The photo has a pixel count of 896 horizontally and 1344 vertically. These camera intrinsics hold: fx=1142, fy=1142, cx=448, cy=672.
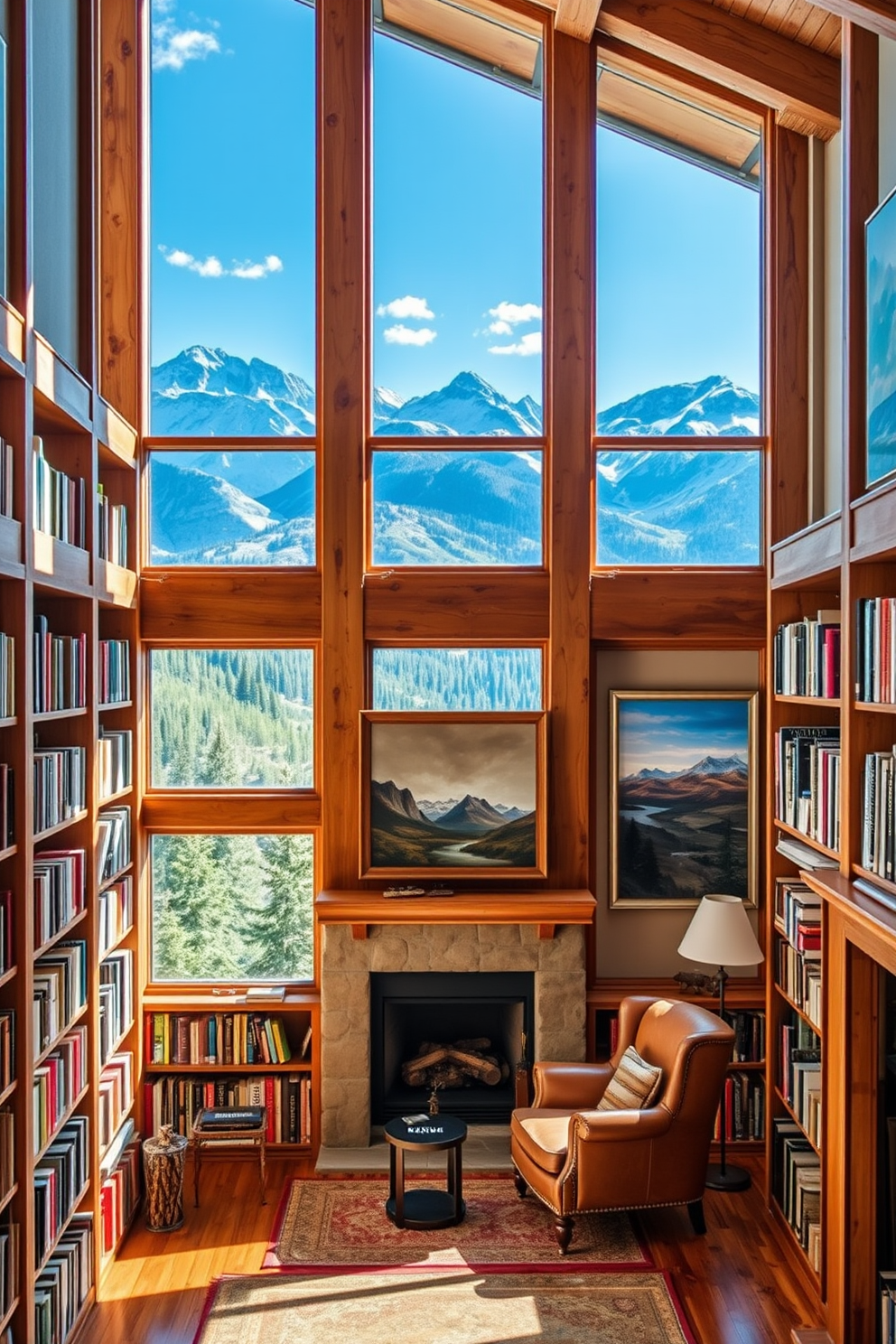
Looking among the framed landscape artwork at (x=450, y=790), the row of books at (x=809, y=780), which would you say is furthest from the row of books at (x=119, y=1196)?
the row of books at (x=809, y=780)

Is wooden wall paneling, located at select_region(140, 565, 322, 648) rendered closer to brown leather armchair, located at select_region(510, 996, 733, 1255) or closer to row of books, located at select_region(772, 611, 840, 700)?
row of books, located at select_region(772, 611, 840, 700)

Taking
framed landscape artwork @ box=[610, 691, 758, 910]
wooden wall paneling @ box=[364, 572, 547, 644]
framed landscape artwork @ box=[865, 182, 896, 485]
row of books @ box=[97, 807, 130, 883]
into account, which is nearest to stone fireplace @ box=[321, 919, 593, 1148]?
framed landscape artwork @ box=[610, 691, 758, 910]

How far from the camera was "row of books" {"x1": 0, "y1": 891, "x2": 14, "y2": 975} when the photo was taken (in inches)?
133

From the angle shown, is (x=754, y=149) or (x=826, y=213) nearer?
(x=826, y=213)

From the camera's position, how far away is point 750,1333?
4.20 meters

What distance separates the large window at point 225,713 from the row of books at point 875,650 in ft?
9.79

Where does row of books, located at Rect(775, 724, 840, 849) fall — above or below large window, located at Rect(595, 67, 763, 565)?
below

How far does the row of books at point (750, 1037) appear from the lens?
5824 mm

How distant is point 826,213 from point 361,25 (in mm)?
2538

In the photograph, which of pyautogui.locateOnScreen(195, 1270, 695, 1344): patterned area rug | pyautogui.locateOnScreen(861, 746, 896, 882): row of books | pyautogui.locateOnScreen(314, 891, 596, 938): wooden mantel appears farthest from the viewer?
pyautogui.locateOnScreen(314, 891, 596, 938): wooden mantel

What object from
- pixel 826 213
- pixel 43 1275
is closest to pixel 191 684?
pixel 43 1275

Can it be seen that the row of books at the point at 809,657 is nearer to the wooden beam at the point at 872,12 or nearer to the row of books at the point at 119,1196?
the wooden beam at the point at 872,12

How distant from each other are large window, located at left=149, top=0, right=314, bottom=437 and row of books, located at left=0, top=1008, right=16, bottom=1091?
3363 mm

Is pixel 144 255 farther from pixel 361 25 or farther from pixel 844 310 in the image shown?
pixel 844 310
